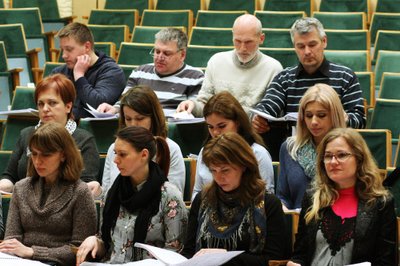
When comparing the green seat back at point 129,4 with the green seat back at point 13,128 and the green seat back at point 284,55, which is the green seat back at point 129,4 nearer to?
the green seat back at point 284,55

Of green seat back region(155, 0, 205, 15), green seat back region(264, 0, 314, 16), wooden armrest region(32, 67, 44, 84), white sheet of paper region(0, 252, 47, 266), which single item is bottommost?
wooden armrest region(32, 67, 44, 84)

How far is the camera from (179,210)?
1.85 meters

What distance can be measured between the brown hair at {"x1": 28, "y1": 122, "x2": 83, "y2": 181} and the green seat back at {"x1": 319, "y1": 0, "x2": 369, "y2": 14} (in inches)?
90.1

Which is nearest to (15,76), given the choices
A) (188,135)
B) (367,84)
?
(188,135)

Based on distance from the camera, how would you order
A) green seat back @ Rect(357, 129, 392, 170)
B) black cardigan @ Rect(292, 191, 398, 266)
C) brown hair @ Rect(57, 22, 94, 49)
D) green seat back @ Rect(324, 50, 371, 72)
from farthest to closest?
1. green seat back @ Rect(324, 50, 371, 72)
2. brown hair @ Rect(57, 22, 94, 49)
3. green seat back @ Rect(357, 129, 392, 170)
4. black cardigan @ Rect(292, 191, 398, 266)

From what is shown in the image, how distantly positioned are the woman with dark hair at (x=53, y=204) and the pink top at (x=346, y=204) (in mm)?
545

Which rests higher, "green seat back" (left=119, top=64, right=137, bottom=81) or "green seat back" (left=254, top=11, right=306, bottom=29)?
"green seat back" (left=254, top=11, right=306, bottom=29)

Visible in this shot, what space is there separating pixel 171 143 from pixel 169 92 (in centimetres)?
66

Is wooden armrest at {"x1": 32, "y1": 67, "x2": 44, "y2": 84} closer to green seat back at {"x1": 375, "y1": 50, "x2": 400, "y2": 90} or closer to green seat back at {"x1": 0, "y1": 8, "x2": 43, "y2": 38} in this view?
green seat back at {"x1": 0, "y1": 8, "x2": 43, "y2": 38}

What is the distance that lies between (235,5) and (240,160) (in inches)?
95.8

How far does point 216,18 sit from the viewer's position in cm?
387

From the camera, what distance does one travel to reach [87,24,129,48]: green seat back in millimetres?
3852

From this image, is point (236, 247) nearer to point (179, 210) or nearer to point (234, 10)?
point (179, 210)

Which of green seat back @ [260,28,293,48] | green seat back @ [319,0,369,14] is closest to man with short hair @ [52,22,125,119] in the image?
green seat back @ [260,28,293,48]
